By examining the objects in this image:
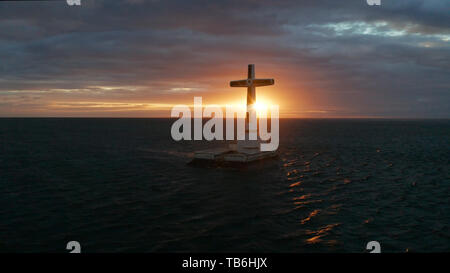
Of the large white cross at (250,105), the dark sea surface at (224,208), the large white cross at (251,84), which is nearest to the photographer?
the dark sea surface at (224,208)

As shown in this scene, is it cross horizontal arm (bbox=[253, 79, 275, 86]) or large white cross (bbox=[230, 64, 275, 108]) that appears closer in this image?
cross horizontal arm (bbox=[253, 79, 275, 86])

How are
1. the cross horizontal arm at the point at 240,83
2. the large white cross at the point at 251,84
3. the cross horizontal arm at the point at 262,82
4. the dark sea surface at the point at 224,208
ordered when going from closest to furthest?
the dark sea surface at the point at 224,208 → the cross horizontal arm at the point at 262,82 → the large white cross at the point at 251,84 → the cross horizontal arm at the point at 240,83

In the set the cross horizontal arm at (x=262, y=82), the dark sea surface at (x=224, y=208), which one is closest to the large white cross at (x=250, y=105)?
the cross horizontal arm at (x=262, y=82)

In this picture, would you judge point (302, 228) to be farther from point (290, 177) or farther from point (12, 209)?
point (12, 209)

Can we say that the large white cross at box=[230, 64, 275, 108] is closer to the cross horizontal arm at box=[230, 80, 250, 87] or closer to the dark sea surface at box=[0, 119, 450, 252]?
the cross horizontal arm at box=[230, 80, 250, 87]

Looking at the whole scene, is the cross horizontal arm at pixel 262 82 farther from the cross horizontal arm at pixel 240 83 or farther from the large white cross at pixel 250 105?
the cross horizontal arm at pixel 240 83

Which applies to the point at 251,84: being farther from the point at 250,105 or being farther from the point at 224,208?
the point at 224,208

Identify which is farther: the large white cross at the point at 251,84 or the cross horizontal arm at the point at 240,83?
the cross horizontal arm at the point at 240,83

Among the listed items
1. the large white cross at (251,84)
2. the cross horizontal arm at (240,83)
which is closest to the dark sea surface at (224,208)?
the large white cross at (251,84)

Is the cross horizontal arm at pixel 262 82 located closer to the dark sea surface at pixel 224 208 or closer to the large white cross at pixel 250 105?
the large white cross at pixel 250 105

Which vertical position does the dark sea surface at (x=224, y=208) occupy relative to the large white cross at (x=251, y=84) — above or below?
below

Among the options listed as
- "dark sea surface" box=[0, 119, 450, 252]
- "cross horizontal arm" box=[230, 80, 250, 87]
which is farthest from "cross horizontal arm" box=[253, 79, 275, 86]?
"dark sea surface" box=[0, 119, 450, 252]

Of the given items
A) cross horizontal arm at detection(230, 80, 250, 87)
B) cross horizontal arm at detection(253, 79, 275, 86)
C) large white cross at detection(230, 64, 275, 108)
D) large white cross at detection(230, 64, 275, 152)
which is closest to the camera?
cross horizontal arm at detection(253, 79, 275, 86)
